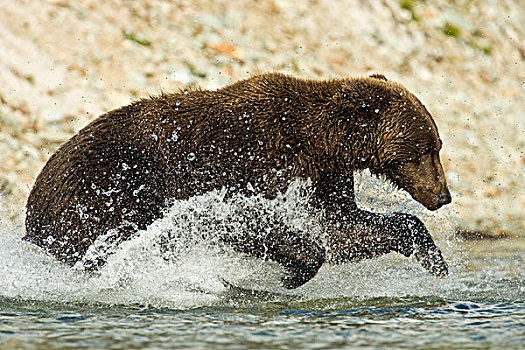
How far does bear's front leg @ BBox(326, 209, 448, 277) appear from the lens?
695cm

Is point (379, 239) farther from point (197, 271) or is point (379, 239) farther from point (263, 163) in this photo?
point (197, 271)

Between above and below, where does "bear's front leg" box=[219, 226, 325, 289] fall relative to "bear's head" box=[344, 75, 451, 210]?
below

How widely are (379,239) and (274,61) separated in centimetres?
755

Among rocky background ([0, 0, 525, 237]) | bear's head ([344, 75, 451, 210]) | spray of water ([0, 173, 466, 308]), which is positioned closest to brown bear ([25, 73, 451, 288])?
bear's head ([344, 75, 451, 210])

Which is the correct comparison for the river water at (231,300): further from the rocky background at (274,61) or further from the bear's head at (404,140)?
the rocky background at (274,61)

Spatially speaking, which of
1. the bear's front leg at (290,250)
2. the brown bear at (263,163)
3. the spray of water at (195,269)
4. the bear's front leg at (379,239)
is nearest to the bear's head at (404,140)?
the brown bear at (263,163)

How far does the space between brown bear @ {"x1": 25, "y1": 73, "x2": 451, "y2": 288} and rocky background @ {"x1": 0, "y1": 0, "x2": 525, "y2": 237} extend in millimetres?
4744

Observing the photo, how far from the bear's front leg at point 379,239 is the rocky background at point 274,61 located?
4.75 m

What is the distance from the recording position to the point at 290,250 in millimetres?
6672

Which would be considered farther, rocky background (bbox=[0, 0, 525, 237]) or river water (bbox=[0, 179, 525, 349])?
rocky background (bbox=[0, 0, 525, 237])

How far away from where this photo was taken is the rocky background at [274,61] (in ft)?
41.2

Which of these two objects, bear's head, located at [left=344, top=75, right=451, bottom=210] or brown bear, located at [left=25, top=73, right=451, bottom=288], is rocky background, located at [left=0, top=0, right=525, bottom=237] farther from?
bear's head, located at [left=344, top=75, right=451, bottom=210]

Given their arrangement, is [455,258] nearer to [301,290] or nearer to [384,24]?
[301,290]

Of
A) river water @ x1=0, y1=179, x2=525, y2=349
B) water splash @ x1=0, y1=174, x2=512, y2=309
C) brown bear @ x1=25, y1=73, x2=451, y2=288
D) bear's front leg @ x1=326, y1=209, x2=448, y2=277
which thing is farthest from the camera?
bear's front leg @ x1=326, y1=209, x2=448, y2=277
